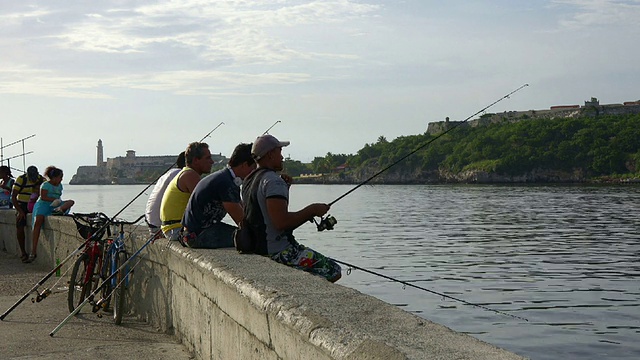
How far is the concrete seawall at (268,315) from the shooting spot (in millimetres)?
3479

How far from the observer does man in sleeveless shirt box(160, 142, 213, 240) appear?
7.90 meters

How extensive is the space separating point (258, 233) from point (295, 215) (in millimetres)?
390

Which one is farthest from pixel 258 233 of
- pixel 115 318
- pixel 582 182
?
pixel 582 182

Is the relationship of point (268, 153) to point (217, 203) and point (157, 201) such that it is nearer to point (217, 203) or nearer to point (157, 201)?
point (217, 203)

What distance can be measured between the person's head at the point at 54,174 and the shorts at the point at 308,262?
715cm

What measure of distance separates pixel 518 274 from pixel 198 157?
64.8 feet

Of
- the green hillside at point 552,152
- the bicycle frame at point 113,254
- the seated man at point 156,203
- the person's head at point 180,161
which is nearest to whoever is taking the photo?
the seated man at point 156,203

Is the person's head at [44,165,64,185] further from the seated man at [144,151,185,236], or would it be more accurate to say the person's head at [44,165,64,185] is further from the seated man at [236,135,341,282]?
the seated man at [236,135,341,282]

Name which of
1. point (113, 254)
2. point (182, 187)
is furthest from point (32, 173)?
point (182, 187)

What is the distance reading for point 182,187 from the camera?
7.95m

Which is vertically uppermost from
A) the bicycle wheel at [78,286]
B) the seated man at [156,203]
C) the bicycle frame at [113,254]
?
the seated man at [156,203]

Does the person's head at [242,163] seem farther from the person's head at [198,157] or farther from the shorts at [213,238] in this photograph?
the person's head at [198,157]

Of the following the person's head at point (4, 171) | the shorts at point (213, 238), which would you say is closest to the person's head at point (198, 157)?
the shorts at point (213, 238)

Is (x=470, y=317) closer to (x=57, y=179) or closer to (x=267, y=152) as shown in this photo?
(x=57, y=179)
